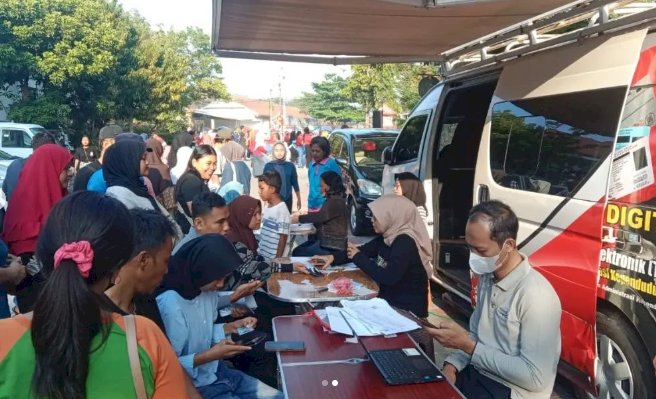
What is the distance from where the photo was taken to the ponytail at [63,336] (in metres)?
1.35

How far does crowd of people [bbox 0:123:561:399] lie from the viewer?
1386 millimetres

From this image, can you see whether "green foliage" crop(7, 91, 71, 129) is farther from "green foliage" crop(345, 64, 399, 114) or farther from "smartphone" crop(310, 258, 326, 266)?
"smartphone" crop(310, 258, 326, 266)

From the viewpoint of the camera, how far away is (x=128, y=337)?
→ 1.44m

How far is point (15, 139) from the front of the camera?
16.2m

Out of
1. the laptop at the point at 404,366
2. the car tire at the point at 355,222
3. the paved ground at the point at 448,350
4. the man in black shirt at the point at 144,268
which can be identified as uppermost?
the man in black shirt at the point at 144,268

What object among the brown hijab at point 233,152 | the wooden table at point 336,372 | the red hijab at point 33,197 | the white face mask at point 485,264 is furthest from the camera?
the brown hijab at point 233,152

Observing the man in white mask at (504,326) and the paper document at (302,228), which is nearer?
the man in white mask at (504,326)

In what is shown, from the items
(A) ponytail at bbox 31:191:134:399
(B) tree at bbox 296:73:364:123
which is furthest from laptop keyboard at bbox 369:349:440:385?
(B) tree at bbox 296:73:364:123

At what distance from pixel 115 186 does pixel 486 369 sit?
2721 mm

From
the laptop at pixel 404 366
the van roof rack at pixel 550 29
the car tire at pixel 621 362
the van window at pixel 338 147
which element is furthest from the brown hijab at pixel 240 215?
the van window at pixel 338 147

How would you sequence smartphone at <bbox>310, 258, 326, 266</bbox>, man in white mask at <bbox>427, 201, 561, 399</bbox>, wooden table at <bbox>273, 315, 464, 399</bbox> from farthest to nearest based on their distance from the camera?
smartphone at <bbox>310, 258, 326, 266</bbox>
man in white mask at <bbox>427, 201, 561, 399</bbox>
wooden table at <bbox>273, 315, 464, 399</bbox>

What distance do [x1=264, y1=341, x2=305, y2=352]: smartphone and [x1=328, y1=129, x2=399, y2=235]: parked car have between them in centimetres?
715

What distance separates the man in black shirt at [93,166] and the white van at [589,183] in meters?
3.52

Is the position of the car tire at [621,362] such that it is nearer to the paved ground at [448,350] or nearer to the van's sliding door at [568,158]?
the van's sliding door at [568,158]
